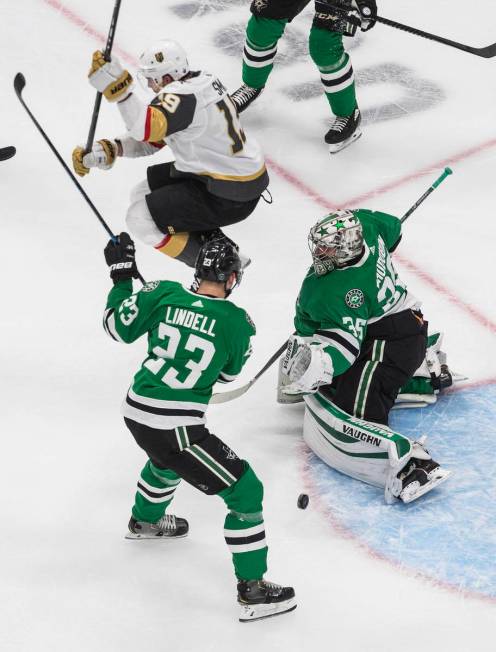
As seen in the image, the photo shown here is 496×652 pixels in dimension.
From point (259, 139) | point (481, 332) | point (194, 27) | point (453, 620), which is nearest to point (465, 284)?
point (481, 332)

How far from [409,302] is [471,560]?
887 mm

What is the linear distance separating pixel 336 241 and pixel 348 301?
0.61 ft

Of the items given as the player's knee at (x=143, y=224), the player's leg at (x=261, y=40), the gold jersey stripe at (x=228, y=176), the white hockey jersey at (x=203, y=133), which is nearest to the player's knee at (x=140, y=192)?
the player's knee at (x=143, y=224)

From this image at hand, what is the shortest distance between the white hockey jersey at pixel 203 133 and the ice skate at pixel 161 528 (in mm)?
1241

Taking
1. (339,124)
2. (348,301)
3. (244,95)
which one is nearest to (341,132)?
(339,124)

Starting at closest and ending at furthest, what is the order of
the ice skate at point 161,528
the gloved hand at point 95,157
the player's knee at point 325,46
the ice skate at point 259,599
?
the ice skate at point 259,599
the ice skate at point 161,528
the gloved hand at point 95,157
the player's knee at point 325,46

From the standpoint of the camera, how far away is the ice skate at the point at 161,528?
3529 mm

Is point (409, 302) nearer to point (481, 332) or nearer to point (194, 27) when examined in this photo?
point (481, 332)

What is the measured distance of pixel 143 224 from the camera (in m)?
4.42

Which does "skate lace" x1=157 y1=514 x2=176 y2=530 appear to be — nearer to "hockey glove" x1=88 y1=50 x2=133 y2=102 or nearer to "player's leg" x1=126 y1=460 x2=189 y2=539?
"player's leg" x1=126 y1=460 x2=189 y2=539

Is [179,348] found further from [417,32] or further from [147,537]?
[417,32]

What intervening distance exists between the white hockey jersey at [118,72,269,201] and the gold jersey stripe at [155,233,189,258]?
0.23 meters

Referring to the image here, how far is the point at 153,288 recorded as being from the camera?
10.6 ft

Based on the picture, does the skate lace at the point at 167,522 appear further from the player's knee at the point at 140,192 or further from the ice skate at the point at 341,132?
the ice skate at the point at 341,132
